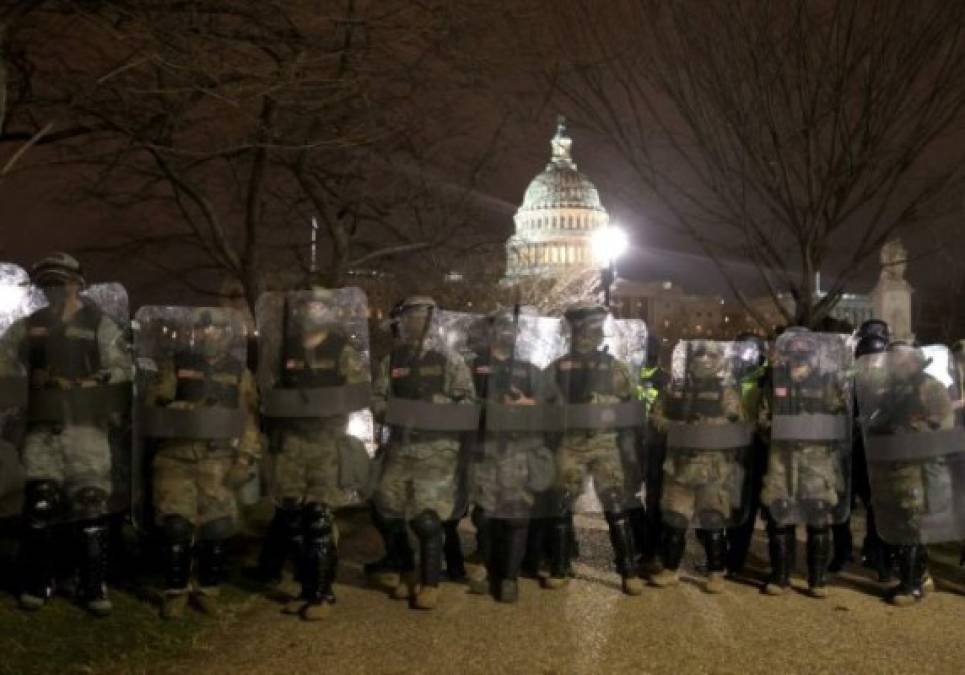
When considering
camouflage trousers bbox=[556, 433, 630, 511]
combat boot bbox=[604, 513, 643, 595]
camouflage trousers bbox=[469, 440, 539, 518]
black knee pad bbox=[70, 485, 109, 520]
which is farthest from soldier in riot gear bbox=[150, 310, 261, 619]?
combat boot bbox=[604, 513, 643, 595]

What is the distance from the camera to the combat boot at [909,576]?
7156mm

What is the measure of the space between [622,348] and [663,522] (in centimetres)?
141

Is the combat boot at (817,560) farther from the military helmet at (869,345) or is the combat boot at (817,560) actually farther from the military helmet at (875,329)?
the military helmet at (875,329)

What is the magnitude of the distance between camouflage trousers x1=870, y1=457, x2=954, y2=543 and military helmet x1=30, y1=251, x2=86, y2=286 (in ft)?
19.3

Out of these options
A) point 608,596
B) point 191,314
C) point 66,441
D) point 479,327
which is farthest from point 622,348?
point 66,441

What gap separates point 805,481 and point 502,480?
2.29 metres

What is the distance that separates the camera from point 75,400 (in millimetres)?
6324

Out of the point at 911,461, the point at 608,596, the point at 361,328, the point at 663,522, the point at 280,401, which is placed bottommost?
the point at 608,596

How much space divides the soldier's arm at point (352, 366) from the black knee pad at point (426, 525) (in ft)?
3.31

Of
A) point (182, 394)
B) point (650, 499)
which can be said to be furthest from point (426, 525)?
point (650, 499)

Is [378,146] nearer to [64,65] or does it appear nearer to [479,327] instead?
[64,65]

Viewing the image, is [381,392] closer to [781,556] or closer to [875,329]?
[781,556]

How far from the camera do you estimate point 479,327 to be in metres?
7.35

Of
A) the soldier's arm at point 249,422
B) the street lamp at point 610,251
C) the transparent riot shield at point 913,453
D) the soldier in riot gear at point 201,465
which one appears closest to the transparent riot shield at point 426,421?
the soldier's arm at point 249,422
